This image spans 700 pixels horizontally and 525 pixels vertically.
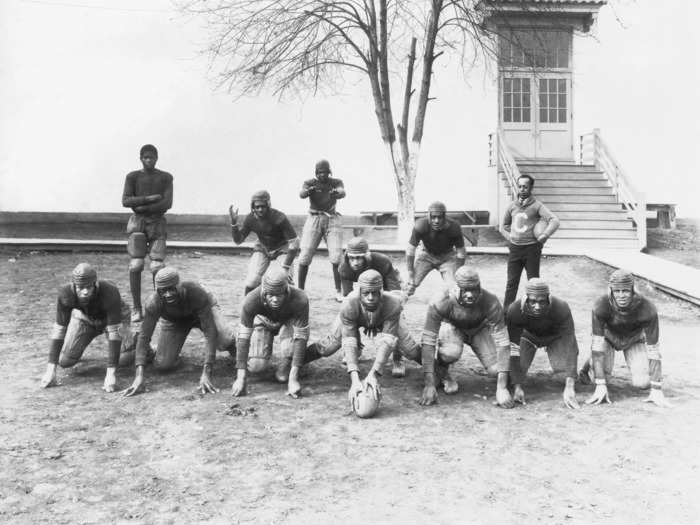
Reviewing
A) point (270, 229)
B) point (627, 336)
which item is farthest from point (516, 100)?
point (627, 336)

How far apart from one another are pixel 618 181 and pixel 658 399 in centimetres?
1128

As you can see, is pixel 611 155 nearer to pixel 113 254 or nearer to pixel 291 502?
pixel 113 254

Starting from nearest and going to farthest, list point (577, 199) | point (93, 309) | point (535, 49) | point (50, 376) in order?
1. point (50, 376)
2. point (93, 309)
3. point (577, 199)
4. point (535, 49)

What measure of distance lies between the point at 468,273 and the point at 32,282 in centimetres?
795

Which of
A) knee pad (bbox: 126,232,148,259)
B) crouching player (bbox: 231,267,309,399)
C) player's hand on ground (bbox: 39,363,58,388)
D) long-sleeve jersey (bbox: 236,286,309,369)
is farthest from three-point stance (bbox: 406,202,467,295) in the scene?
player's hand on ground (bbox: 39,363,58,388)

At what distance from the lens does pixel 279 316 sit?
256 inches

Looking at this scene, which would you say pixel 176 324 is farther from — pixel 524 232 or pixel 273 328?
pixel 524 232

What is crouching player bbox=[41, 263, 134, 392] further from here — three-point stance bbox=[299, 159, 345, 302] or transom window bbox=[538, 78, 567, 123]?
transom window bbox=[538, 78, 567, 123]

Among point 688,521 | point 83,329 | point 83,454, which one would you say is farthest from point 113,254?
point 688,521

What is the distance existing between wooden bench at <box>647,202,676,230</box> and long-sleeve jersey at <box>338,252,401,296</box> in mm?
13665

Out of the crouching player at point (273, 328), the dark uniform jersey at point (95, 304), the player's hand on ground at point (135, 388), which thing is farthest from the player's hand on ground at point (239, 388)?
the dark uniform jersey at point (95, 304)

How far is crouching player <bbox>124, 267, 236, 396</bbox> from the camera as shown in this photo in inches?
244

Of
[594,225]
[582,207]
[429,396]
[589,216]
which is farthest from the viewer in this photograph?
[582,207]

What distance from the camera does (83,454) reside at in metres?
4.94
